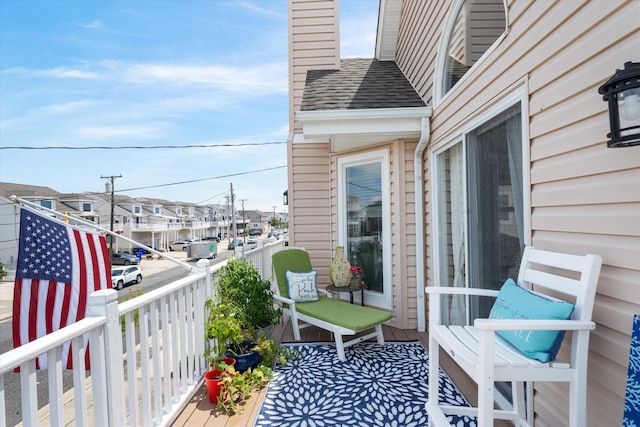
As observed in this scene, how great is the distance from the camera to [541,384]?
6.20 feet

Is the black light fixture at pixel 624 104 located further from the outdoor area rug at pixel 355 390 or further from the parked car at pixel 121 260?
the parked car at pixel 121 260

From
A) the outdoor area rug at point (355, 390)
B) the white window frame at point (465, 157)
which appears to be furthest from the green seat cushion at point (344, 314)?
the white window frame at point (465, 157)

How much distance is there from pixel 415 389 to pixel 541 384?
1.06 m

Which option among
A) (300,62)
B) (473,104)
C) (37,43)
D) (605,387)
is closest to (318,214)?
(300,62)

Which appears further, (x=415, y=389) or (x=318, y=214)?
(x=318, y=214)

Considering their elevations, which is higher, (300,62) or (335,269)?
(300,62)

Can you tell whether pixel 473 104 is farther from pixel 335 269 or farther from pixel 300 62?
pixel 300 62

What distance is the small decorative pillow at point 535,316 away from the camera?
1472 millimetres

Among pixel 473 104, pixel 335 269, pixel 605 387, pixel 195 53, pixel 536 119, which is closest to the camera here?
pixel 605 387

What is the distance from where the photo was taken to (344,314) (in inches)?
141

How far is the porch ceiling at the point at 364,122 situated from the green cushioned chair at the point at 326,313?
1655 millimetres

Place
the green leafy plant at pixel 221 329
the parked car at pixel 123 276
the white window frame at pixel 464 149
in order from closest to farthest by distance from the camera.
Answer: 1. the white window frame at pixel 464 149
2. the green leafy plant at pixel 221 329
3. the parked car at pixel 123 276

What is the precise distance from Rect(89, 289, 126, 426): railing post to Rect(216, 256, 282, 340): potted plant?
5.10 ft

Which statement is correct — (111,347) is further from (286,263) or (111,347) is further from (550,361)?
(286,263)
